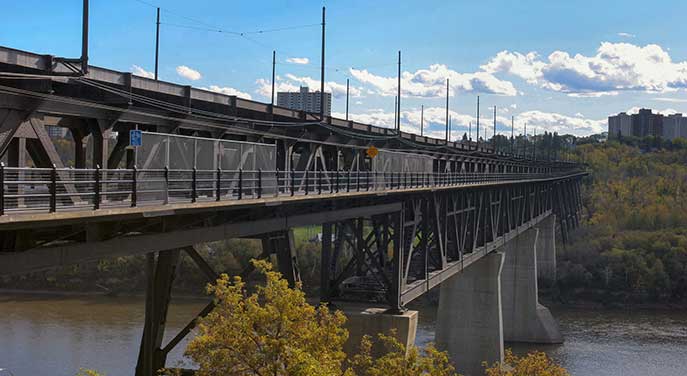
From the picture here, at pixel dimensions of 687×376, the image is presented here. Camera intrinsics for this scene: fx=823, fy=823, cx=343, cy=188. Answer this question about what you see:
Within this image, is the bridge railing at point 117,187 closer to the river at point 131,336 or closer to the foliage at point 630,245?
the river at point 131,336

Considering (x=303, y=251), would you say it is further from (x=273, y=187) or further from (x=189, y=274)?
(x=273, y=187)

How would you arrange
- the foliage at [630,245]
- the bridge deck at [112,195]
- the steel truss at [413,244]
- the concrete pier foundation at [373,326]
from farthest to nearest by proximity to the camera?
the foliage at [630,245] → the steel truss at [413,244] → the concrete pier foundation at [373,326] → the bridge deck at [112,195]

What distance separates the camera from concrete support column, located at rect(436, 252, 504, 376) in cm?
5412

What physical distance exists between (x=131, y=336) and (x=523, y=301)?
33.2 metres

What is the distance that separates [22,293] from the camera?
9006 centimetres

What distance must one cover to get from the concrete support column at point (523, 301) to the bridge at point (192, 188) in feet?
75.0

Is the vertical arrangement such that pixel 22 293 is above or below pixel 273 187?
below

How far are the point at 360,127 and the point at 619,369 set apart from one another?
31.9 m

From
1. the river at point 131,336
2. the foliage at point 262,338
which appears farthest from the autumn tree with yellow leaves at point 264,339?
the river at point 131,336

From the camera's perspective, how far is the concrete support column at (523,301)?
226 feet

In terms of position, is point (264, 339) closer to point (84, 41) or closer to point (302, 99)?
point (84, 41)

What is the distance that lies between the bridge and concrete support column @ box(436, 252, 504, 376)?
7.28m

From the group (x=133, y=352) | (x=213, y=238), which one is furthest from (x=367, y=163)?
(x=133, y=352)

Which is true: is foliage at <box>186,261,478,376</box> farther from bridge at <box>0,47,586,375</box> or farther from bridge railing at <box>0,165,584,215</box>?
bridge railing at <box>0,165,584,215</box>
